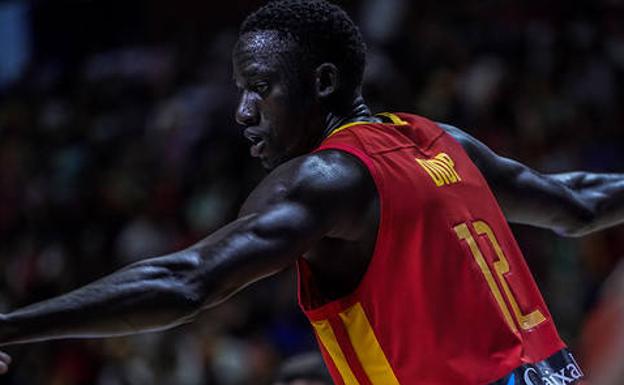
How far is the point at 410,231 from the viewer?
338 centimetres

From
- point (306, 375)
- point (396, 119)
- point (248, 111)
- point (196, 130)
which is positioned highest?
point (248, 111)

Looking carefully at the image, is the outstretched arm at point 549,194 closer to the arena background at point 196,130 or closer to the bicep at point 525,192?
the bicep at point 525,192

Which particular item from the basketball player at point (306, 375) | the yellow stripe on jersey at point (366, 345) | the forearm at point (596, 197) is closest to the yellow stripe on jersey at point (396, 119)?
the yellow stripe on jersey at point (366, 345)

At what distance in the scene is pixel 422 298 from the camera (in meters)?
3.35

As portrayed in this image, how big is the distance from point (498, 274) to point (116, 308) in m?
1.18

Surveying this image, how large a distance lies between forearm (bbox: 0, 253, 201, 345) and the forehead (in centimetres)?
76

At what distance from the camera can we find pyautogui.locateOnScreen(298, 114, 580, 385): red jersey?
3.35 meters

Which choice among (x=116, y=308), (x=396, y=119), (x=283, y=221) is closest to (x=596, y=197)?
(x=396, y=119)

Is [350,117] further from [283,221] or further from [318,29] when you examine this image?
[283,221]

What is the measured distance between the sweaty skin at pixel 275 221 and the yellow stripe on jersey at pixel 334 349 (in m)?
0.10

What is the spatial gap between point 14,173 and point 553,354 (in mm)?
8874

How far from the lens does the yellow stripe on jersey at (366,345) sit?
3393 mm

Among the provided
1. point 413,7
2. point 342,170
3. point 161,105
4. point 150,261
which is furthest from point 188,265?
point 161,105

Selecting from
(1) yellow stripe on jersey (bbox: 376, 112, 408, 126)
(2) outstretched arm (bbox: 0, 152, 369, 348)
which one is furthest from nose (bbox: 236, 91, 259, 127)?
(1) yellow stripe on jersey (bbox: 376, 112, 408, 126)
